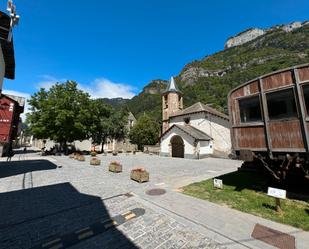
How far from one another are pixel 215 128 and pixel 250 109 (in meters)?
21.9

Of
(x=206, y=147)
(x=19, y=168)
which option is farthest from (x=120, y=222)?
(x=206, y=147)

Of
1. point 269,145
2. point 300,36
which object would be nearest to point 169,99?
point 269,145

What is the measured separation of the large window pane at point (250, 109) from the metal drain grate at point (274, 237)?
5.39 m

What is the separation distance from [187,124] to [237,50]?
115 meters

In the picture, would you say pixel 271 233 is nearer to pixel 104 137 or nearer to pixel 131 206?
pixel 131 206

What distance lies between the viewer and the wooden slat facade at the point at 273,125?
23.4 feet

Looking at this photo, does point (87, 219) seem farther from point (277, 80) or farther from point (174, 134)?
point (174, 134)

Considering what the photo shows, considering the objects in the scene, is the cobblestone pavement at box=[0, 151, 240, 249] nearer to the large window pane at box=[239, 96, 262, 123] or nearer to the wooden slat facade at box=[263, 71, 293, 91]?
the large window pane at box=[239, 96, 262, 123]

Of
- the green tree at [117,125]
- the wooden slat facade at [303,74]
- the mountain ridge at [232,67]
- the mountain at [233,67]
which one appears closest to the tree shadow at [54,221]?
the wooden slat facade at [303,74]

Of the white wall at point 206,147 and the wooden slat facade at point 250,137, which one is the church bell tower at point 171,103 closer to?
the white wall at point 206,147

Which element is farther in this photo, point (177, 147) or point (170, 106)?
point (170, 106)

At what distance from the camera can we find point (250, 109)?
9297mm

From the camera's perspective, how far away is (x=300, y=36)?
94.8 meters

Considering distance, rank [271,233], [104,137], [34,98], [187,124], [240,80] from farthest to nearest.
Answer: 1. [240,80]
2. [104,137]
3. [187,124]
4. [34,98]
5. [271,233]
